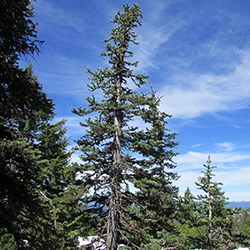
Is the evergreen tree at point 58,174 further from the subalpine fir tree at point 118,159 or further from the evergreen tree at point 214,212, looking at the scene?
the evergreen tree at point 214,212

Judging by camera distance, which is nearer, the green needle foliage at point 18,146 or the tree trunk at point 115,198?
the green needle foliage at point 18,146

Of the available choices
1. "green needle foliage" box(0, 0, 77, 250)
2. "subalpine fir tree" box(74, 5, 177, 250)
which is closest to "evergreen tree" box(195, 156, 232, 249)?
"subalpine fir tree" box(74, 5, 177, 250)

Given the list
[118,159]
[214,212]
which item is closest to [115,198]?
[118,159]

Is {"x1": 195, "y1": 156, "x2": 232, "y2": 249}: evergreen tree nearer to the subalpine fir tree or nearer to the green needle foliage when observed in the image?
the subalpine fir tree

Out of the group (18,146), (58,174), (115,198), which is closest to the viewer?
(18,146)

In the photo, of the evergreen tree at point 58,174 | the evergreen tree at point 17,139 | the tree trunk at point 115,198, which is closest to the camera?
the evergreen tree at point 17,139

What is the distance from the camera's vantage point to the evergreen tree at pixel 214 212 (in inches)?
904

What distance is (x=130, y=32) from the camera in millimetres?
17672

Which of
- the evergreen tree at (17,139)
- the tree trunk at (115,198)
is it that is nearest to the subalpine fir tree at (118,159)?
the tree trunk at (115,198)

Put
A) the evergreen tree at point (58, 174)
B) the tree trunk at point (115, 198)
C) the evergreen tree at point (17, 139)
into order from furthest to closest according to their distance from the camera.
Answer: the evergreen tree at point (58, 174)
the tree trunk at point (115, 198)
the evergreen tree at point (17, 139)

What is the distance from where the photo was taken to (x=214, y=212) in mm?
23734

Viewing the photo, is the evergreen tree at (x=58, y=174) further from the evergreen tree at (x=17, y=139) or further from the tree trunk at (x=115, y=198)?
the evergreen tree at (x=17, y=139)

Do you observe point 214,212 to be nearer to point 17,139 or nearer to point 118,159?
point 118,159

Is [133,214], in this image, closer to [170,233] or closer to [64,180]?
[170,233]
